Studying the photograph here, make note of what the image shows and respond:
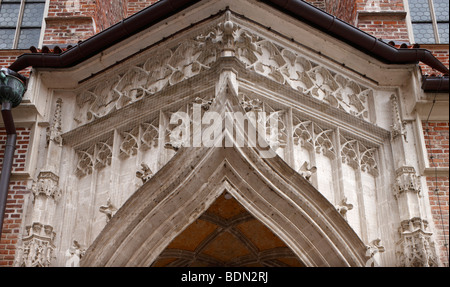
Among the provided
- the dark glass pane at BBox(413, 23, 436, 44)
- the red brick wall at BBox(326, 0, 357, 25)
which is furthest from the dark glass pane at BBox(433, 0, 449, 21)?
the red brick wall at BBox(326, 0, 357, 25)

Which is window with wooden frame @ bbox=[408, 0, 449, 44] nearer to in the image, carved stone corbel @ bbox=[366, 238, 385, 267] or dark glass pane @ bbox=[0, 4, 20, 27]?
carved stone corbel @ bbox=[366, 238, 385, 267]

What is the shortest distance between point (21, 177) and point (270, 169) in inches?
122

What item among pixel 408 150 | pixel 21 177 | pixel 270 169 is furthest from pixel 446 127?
pixel 21 177

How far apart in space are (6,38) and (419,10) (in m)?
6.52

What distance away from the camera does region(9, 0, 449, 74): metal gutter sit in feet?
33.0

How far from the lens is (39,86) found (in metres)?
10.4

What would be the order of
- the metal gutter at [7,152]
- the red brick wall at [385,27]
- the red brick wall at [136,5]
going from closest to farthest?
1. the metal gutter at [7,152]
2. the red brick wall at [385,27]
3. the red brick wall at [136,5]

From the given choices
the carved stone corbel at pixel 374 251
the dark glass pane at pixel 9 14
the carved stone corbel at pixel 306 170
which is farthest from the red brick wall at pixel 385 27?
the dark glass pane at pixel 9 14

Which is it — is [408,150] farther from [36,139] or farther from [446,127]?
[36,139]

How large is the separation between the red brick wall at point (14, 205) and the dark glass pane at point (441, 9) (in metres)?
6.66

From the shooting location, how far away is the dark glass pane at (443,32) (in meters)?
12.5

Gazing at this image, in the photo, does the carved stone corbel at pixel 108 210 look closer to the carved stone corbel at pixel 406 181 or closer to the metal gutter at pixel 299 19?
the metal gutter at pixel 299 19

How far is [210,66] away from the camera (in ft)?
31.5

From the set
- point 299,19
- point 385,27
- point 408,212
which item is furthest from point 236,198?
point 385,27
